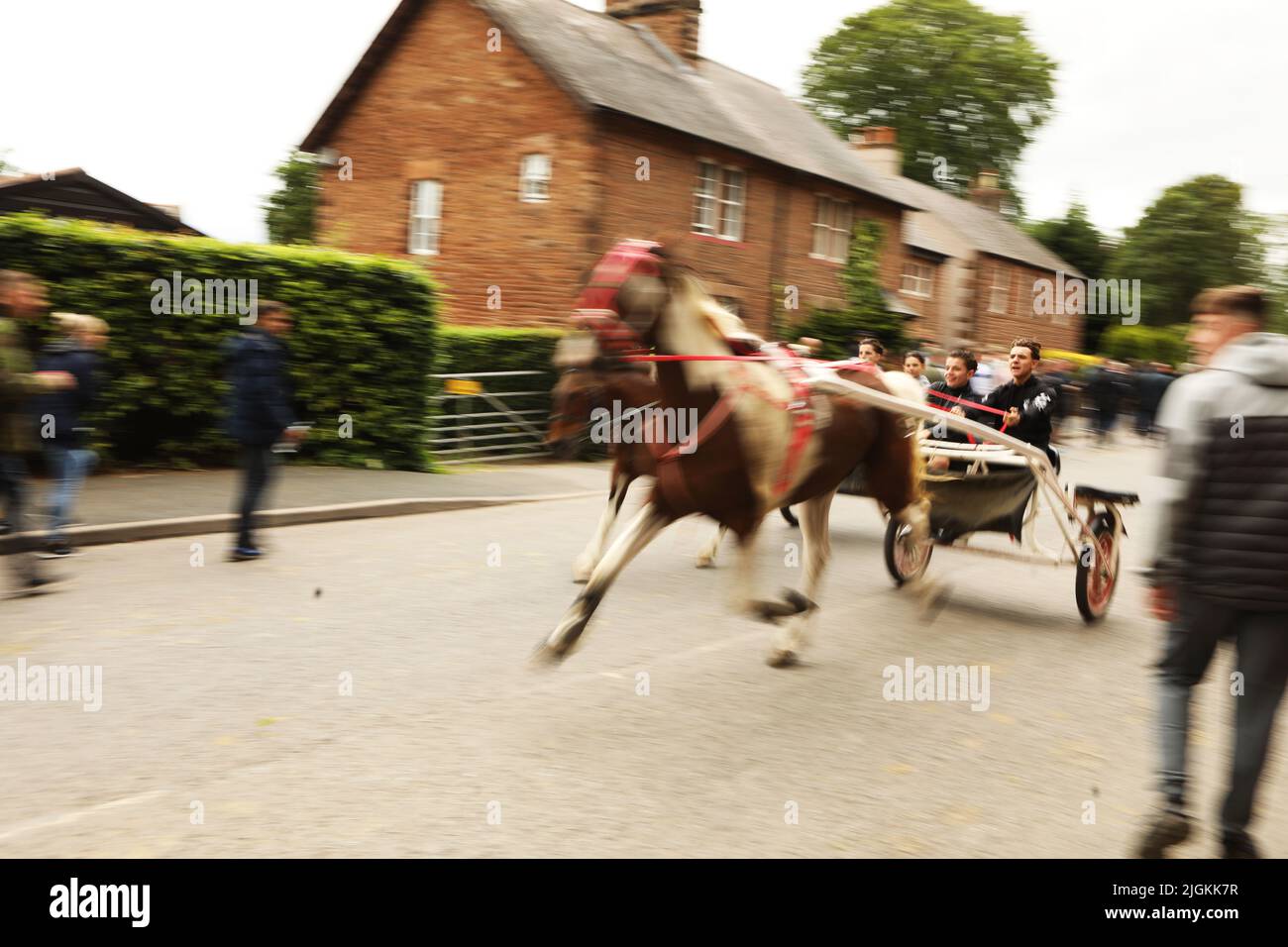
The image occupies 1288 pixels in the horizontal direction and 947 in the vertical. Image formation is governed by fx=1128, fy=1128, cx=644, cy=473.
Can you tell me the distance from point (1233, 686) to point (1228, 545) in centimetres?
64

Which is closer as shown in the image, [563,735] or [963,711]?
[563,735]

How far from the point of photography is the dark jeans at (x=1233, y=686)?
12.7 feet

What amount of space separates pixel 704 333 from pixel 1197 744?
3.18 m

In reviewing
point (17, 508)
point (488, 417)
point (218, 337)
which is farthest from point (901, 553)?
point (488, 417)

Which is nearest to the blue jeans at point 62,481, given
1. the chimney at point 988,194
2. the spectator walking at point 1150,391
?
the spectator walking at point 1150,391

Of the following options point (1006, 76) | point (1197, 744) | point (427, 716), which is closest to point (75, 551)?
point (427, 716)

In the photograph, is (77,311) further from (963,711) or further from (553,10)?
(553,10)

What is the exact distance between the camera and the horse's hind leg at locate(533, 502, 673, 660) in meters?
5.53

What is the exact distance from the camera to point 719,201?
2673cm

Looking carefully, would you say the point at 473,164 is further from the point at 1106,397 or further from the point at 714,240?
the point at 1106,397

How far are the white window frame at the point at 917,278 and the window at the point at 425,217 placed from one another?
2013 centimetres

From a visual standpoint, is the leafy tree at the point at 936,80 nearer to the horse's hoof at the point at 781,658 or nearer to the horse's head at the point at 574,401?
the horse's hoof at the point at 781,658

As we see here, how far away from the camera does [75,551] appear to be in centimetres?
905

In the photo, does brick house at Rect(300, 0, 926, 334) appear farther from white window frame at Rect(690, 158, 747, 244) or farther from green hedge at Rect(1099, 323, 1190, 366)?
green hedge at Rect(1099, 323, 1190, 366)
